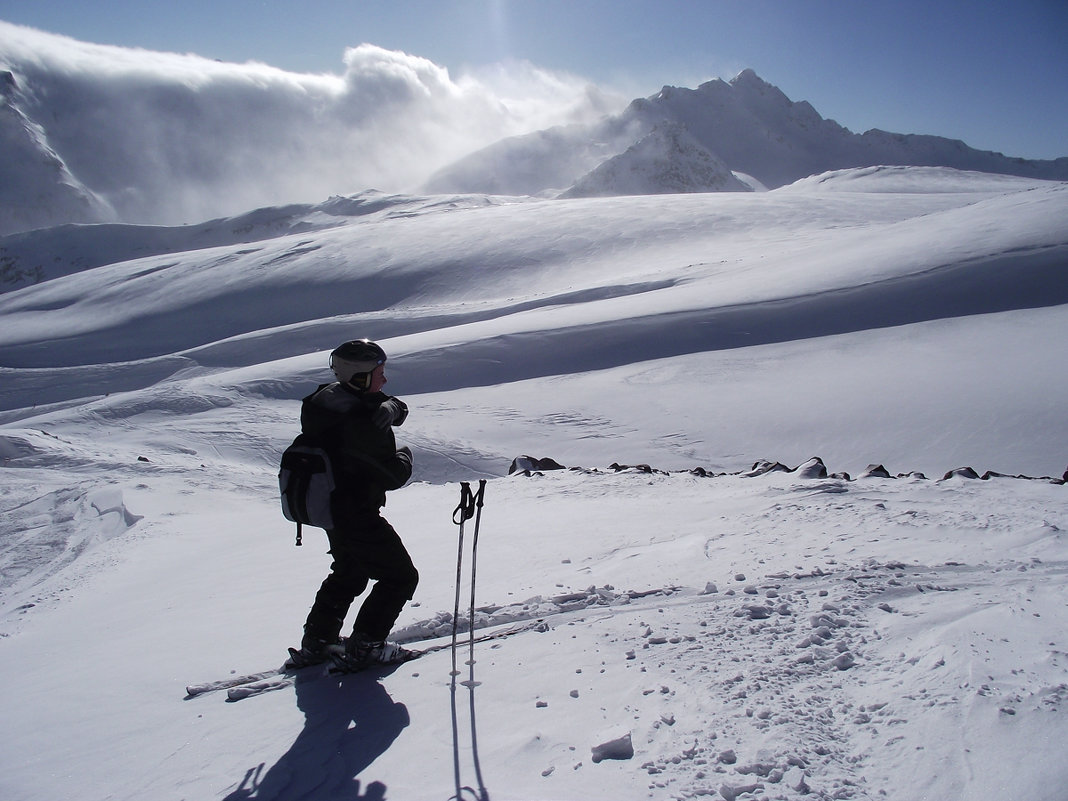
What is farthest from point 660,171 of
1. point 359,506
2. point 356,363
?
point 359,506

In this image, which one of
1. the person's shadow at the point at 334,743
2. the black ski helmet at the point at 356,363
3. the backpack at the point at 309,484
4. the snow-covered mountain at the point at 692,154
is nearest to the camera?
the person's shadow at the point at 334,743

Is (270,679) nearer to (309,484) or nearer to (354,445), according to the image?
(309,484)

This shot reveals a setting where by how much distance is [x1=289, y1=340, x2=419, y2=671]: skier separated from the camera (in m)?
3.32

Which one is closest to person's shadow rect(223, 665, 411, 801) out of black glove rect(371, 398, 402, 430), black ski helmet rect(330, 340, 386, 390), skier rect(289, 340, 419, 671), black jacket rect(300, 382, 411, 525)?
skier rect(289, 340, 419, 671)

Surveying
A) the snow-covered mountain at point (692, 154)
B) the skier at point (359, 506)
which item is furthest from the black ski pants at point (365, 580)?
the snow-covered mountain at point (692, 154)

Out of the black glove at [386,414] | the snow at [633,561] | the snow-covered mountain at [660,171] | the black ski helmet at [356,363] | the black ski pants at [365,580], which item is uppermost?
the snow-covered mountain at [660,171]

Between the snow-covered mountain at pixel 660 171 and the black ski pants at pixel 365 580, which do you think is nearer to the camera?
the black ski pants at pixel 365 580

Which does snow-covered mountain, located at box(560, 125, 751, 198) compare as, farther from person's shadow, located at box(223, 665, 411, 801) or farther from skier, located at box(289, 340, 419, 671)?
person's shadow, located at box(223, 665, 411, 801)

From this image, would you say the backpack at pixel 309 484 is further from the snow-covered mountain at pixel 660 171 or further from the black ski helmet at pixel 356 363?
the snow-covered mountain at pixel 660 171

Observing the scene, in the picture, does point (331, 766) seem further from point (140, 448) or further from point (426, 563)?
point (140, 448)

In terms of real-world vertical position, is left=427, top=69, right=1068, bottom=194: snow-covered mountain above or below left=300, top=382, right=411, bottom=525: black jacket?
above

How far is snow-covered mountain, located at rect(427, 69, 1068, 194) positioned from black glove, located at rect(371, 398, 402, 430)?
159 metres

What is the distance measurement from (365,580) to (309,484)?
680 millimetres

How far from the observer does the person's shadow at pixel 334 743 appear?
272 cm
